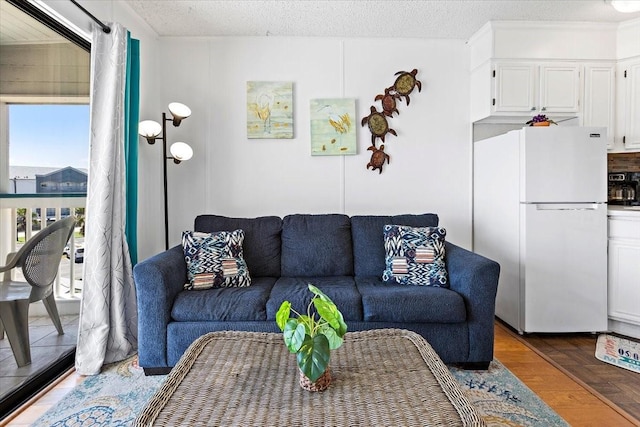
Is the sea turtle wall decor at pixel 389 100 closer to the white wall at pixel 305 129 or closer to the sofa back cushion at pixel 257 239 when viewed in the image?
the white wall at pixel 305 129

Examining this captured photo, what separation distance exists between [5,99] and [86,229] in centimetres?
84

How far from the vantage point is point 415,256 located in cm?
269

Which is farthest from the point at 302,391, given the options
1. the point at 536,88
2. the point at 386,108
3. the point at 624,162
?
the point at 624,162

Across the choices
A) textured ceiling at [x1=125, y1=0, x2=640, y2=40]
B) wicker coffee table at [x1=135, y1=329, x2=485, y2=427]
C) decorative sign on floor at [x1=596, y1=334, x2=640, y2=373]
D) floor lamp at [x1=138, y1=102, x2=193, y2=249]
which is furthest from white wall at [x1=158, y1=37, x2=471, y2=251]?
wicker coffee table at [x1=135, y1=329, x2=485, y2=427]

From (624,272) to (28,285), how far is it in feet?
13.2

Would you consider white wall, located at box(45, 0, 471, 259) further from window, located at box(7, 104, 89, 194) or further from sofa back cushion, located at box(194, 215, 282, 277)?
window, located at box(7, 104, 89, 194)

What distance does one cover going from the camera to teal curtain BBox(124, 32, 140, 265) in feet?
8.96

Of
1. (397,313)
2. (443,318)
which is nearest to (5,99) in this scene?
(397,313)

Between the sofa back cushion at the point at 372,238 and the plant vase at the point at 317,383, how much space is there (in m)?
1.60

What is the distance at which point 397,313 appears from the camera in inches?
91.0

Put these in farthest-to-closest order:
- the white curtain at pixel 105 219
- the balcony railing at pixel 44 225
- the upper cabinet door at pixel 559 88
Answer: the upper cabinet door at pixel 559 88
the white curtain at pixel 105 219
the balcony railing at pixel 44 225

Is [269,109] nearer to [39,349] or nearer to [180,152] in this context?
[180,152]

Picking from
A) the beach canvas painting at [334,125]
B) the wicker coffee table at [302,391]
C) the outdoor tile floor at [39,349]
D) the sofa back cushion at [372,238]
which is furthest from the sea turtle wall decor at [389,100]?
the outdoor tile floor at [39,349]

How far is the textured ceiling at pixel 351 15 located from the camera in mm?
2922
